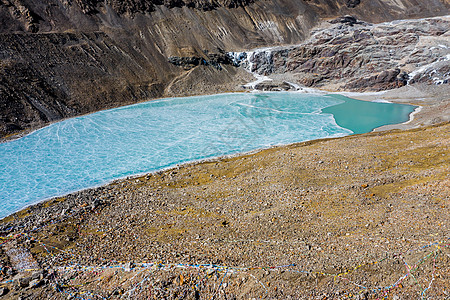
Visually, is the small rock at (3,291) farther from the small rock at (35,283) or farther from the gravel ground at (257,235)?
the small rock at (35,283)

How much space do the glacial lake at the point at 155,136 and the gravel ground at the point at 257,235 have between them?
502 cm

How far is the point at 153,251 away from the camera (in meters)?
9.53

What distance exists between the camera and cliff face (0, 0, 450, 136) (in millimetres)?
37688

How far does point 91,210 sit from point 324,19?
91.6 metres

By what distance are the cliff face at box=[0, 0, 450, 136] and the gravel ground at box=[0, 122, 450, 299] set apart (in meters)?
26.4

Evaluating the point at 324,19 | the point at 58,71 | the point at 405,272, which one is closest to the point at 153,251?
the point at 405,272

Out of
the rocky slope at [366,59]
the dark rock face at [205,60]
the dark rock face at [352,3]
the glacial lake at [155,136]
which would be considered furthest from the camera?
the dark rock face at [352,3]

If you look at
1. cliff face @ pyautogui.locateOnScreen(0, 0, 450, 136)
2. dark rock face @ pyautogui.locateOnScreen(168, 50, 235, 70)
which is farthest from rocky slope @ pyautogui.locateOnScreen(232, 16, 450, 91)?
cliff face @ pyautogui.locateOnScreen(0, 0, 450, 136)

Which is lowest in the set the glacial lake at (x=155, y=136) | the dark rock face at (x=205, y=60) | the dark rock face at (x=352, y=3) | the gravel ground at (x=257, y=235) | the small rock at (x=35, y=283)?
the glacial lake at (x=155, y=136)

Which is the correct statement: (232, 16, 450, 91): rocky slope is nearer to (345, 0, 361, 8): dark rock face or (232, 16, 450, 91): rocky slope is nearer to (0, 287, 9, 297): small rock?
(345, 0, 361, 8): dark rock face

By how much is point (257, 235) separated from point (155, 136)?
22.9 m

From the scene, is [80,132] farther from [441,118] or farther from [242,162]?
[441,118]

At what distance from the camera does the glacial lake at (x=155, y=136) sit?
68.0 ft

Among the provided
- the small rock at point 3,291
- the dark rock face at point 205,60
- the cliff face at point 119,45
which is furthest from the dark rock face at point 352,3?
the small rock at point 3,291
